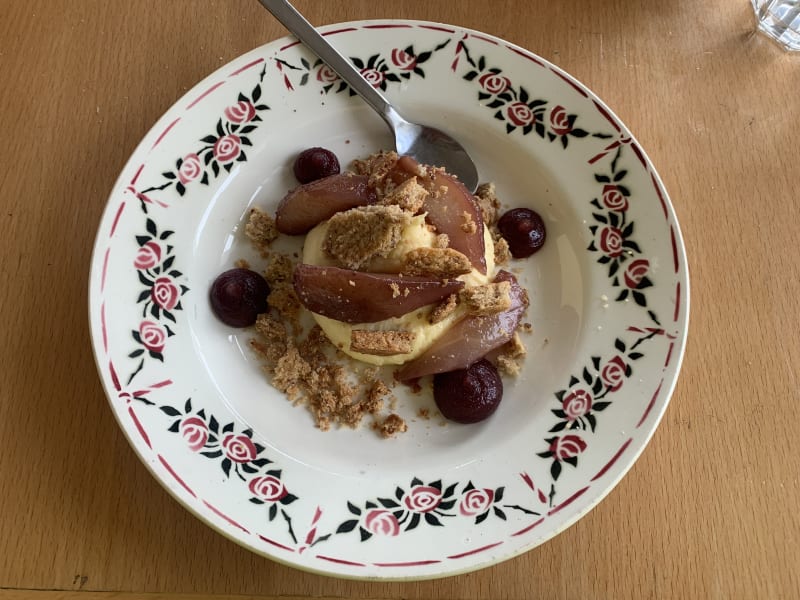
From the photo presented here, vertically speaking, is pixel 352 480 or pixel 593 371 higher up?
pixel 593 371

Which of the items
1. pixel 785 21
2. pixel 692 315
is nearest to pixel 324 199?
pixel 692 315

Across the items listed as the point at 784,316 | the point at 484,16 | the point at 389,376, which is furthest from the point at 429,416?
the point at 484,16

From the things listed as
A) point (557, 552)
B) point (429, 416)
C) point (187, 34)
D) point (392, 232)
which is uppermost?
point (187, 34)

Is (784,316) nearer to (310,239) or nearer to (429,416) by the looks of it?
(429,416)

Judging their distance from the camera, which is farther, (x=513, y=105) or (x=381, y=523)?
(x=513, y=105)

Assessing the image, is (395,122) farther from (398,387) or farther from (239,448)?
(239,448)
